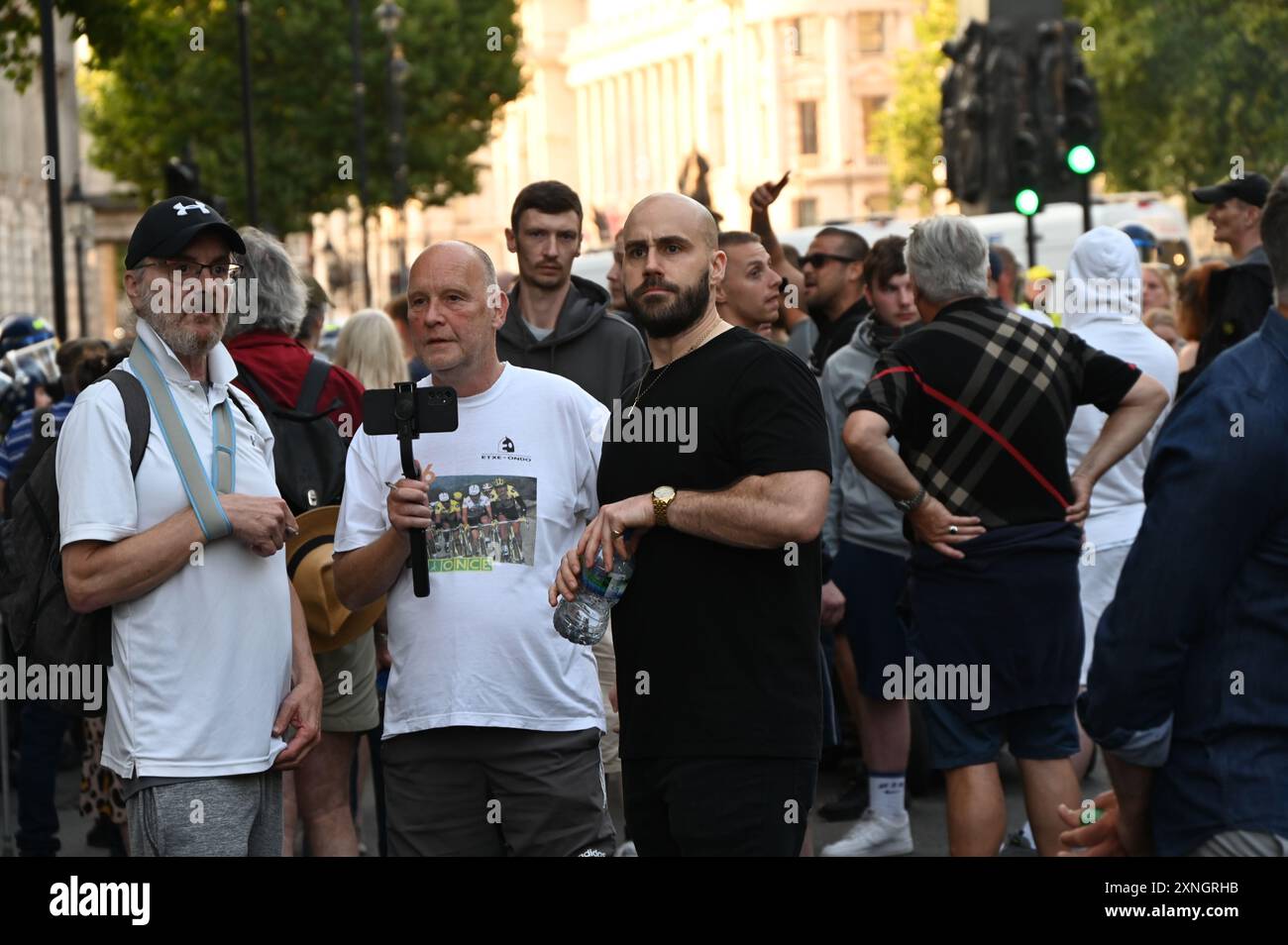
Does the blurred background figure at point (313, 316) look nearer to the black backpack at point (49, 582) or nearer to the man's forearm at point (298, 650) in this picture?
the man's forearm at point (298, 650)

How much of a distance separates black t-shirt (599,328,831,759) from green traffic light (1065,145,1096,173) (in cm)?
1272

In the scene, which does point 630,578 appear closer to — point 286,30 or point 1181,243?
point 1181,243

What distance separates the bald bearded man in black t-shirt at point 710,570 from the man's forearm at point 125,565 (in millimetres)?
797

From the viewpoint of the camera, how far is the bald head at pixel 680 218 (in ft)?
14.8

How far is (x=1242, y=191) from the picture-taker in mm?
8836

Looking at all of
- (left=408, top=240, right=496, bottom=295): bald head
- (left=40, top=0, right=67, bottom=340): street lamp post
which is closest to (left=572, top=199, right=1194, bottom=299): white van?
(left=40, top=0, right=67, bottom=340): street lamp post

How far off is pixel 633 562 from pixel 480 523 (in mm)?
593

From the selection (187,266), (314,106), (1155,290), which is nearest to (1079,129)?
(1155,290)

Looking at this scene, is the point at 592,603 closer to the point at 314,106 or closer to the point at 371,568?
the point at 371,568

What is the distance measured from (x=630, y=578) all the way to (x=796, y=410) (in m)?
0.51

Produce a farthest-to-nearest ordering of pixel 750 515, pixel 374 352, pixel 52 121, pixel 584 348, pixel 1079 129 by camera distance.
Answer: pixel 1079 129
pixel 52 121
pixel 374 352
pixel 584 348
pixel 750 515

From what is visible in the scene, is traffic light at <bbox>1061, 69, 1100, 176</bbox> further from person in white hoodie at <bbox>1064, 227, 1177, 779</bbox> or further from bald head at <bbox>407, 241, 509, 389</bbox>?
bald head at <bbox>407, 241, 509, 389</bbox>

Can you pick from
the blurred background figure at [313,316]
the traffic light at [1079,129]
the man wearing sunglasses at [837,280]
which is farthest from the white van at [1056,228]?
the blurred background figure at [313,316]

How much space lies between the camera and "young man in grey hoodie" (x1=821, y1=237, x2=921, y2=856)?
7918 mm
